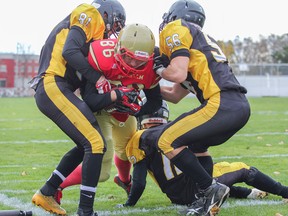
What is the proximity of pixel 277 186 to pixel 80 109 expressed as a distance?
1827 mm

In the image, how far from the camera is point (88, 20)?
14.7 ft

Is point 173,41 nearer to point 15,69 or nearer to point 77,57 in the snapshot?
point 77,57

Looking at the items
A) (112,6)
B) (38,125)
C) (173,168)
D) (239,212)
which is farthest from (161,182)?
(38,125)

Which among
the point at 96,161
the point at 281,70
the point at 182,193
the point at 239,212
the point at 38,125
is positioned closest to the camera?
the point at 96,161

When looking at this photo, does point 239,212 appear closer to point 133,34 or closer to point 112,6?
point 133,34

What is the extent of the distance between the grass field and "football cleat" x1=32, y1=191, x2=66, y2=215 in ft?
0.24

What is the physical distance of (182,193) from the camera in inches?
192

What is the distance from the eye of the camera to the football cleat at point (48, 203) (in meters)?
4.62

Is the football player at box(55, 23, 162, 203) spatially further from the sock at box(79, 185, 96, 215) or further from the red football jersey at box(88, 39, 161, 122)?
the sock at box(79, 185, 96, 215)

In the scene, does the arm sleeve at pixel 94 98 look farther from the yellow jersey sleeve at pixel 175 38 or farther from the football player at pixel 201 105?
the yellow jersey sleeve at pixel 175 38

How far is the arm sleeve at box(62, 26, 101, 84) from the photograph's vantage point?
4336mm

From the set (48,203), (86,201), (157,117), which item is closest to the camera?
(86,201)

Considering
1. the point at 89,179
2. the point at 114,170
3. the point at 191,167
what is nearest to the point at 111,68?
the point at 89,179

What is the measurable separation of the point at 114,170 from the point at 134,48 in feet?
10.0
